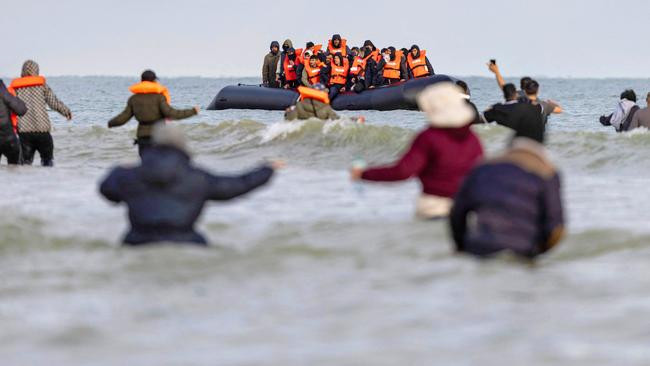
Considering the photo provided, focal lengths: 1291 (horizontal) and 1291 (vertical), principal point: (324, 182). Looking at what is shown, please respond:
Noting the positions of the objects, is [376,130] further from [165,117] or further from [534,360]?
[534,360]

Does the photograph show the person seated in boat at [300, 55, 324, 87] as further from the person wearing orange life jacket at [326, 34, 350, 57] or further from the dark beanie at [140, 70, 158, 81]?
the dark beanie at [140, 70, 158, 81]

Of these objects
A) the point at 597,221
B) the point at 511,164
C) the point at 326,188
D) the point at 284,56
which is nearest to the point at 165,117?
the point at 326,188

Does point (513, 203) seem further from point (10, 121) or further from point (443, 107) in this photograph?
point (10, 121)

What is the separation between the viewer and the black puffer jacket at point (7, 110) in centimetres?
1459

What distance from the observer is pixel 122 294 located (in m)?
7.26

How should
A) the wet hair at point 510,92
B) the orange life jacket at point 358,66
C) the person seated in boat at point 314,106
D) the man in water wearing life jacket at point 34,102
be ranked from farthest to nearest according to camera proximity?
the orange life jacket at point 358,66 → the person seated in boat at point 314,106 → the man in water wearing life jacket at point 34,102 → the wet hair at point 510,92

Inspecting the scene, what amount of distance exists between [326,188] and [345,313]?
25.3 ft

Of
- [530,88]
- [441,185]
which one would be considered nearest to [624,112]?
[530,88]

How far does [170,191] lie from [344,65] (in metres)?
25.1

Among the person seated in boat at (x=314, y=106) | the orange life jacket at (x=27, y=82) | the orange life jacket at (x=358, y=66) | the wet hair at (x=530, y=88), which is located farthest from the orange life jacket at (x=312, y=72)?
the wet hair at (x=530, y=88)

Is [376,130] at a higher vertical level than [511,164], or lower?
lower

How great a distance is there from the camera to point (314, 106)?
16281 millimetres

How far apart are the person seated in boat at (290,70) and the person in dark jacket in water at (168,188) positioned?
2405cm

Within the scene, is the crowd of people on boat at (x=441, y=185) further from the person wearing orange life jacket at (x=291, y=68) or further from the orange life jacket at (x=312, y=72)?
the person wearing orange life jacket at (x=291, y=68)
